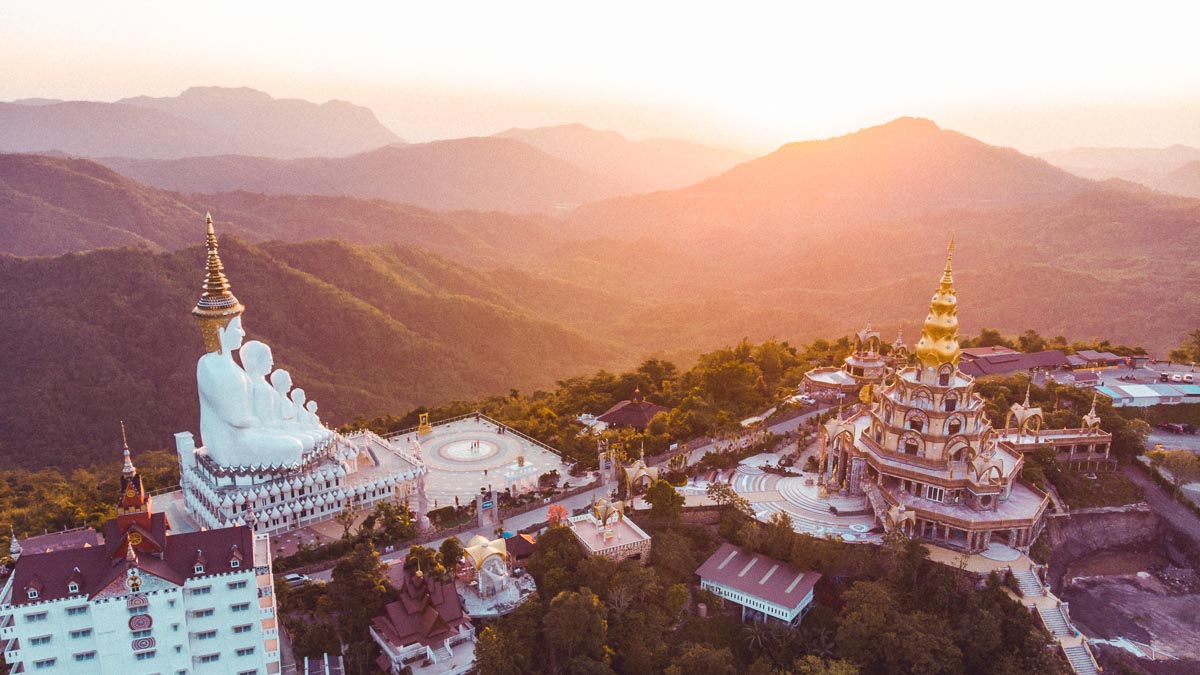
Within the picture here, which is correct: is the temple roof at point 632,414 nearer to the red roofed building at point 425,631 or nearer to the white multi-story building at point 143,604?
the red roofed building at point 425,631

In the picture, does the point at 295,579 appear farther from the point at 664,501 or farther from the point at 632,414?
the point at 632,414

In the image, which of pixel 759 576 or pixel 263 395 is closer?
pixel 759 576

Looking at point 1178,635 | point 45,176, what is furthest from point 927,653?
point 45,176

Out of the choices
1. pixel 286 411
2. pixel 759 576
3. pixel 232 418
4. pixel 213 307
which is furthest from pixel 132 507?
pixel 759 576

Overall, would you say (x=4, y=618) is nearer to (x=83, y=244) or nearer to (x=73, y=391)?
(x=73, y=391)

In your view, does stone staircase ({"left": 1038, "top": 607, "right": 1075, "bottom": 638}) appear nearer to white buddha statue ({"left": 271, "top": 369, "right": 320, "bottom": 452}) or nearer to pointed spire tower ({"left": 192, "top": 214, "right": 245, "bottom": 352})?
white buddha statue ({"left": 271, "top": 369, "right": 320, "bottom": 452})

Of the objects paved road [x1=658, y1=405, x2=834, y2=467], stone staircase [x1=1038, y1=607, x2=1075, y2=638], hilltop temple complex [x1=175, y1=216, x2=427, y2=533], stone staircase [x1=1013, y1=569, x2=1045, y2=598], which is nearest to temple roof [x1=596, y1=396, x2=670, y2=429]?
paved road [x1=658, y1=405, x2=834, y2=467]
